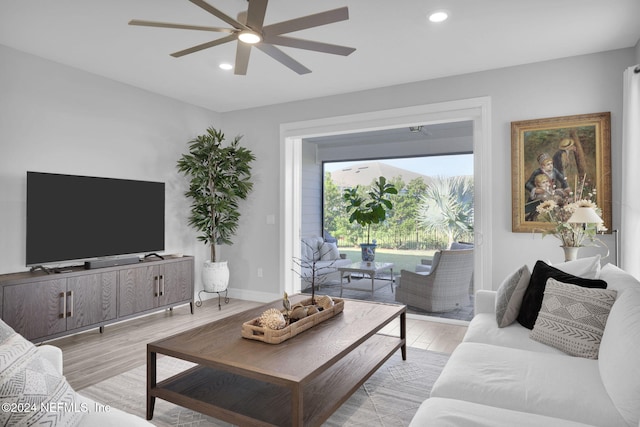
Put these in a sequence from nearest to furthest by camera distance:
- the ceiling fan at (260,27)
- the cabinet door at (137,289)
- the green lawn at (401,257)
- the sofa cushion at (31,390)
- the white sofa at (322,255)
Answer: the sofa cushion at (31,390) → the ceiling fan at (260,27) → the cabinet door at (137,289) → the white sofa at (322,255) → the green lawn at (401,257)

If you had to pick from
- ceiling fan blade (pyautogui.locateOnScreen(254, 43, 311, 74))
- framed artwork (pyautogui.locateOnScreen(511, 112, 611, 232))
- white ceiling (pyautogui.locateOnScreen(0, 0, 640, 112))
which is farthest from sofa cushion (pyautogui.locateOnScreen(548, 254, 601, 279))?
ceiling fan blade (pyautogui.locateOnScreen(254, 43, 311, 74))

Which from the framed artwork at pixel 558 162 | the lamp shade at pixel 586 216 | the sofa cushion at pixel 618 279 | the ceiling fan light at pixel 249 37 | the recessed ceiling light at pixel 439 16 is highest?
the recessed ceiling light at pixel 439 16

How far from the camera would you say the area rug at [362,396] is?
216 cm

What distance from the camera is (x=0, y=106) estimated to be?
10.8ft

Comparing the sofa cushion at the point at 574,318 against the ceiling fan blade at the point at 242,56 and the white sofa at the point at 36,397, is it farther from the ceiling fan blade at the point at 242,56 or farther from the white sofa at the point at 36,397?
the ceiling fan blade at the point at 242,56

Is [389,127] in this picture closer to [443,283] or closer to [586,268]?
[443,283]

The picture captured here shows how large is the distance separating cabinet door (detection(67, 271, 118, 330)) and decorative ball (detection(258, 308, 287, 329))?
2.05 meters

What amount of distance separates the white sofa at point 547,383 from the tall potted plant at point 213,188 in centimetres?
344

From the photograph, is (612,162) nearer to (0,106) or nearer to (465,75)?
(465,75)

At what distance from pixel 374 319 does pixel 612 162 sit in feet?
8.35

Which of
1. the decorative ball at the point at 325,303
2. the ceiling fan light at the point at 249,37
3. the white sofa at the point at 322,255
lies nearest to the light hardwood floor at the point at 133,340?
the decorative ball at the point at 325,303

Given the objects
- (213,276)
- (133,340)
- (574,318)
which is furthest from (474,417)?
(213,276)

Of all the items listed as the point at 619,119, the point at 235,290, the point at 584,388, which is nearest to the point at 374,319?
the point at 584,388

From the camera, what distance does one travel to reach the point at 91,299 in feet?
11.5
